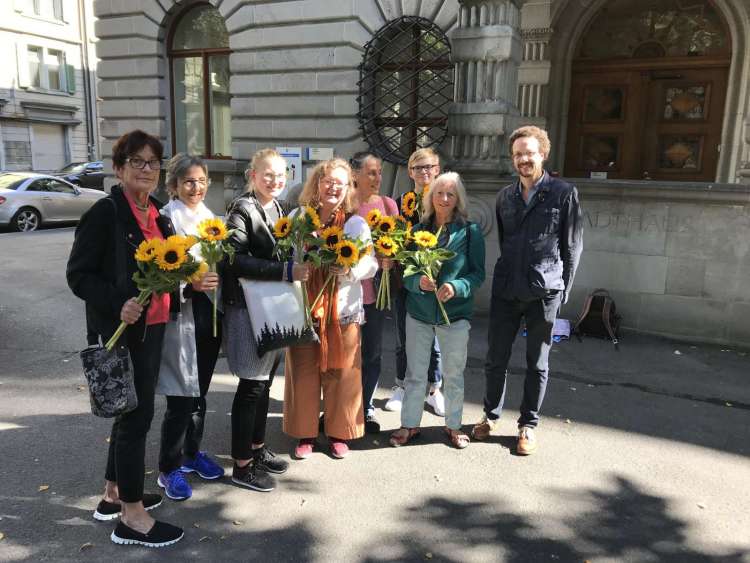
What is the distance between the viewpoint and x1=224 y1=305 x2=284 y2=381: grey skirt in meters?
3.48

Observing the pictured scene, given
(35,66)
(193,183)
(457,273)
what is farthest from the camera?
(35,66)

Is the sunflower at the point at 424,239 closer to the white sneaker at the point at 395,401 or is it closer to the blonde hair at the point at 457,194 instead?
the blonde hair at the point at 457,194

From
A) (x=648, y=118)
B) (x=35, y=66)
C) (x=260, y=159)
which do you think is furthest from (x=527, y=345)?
(x=35, y=66)

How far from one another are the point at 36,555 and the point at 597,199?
6470 mm

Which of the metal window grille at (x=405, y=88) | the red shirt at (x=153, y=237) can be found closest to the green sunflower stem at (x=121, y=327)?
the red shirt at (x=153, y=237)

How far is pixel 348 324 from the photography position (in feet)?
13.1

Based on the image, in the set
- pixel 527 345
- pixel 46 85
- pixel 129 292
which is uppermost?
pixel 46 85

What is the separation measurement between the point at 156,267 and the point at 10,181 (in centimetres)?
1579

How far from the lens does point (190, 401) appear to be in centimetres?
348

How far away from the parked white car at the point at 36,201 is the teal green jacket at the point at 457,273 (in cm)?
1346

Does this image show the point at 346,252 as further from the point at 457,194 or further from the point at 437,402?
the point at 437,402

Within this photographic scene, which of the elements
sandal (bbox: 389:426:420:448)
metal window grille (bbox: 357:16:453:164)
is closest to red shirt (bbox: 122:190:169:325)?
sandal (bbox: 389:426:420:448)

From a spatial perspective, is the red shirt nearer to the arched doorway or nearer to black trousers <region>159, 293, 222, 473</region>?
black trousers <region>159, 293, 222, 473</region>

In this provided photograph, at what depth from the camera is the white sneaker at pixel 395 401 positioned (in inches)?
196
